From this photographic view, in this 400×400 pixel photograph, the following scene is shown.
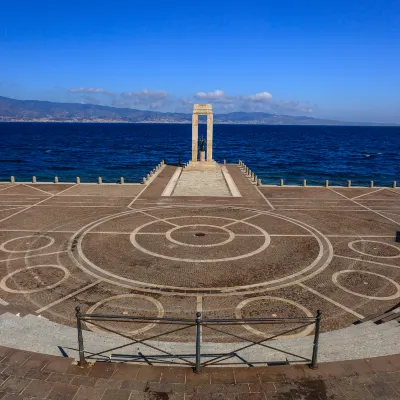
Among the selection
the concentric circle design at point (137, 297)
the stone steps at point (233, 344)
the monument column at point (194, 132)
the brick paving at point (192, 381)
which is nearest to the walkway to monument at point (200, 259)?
the concentric circle design at point (137, 297)

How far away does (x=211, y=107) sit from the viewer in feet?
180

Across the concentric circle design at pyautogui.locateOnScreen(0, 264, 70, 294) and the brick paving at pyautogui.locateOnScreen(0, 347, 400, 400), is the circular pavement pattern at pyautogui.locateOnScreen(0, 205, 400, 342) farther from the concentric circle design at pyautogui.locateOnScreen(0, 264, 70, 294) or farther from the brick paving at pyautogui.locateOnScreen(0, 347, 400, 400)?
the brick paving at pyautogui.locateOnScreen(0, 347, 400, 400)

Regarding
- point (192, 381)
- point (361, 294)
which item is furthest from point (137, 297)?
point (361, 294)

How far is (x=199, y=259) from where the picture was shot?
2005 centimetres

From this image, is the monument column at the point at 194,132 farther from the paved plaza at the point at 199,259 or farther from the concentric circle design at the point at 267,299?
the concentric circle design at the point at 267,299

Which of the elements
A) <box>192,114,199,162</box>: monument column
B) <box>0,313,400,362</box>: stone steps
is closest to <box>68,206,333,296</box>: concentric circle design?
<box>0,313,400,362</box>: stone steps

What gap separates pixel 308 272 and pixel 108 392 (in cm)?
1255

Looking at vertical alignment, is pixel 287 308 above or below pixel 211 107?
below

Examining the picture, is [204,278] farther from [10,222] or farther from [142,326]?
[10,222]

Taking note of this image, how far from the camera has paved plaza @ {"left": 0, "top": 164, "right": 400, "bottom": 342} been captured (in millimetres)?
15078

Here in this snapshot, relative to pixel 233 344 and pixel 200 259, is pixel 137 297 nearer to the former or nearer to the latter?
pixel 200 259

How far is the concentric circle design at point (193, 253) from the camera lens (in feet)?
56.5

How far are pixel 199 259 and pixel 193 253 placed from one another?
903mm

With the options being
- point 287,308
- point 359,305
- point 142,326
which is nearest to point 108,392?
point 142,326
